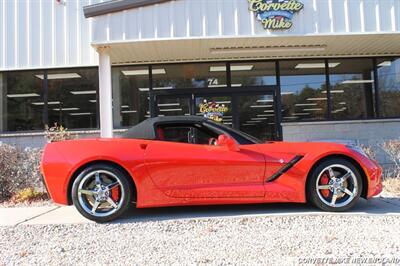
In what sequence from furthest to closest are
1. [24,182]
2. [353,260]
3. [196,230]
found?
[24,182] < [196,230] < [353,260]

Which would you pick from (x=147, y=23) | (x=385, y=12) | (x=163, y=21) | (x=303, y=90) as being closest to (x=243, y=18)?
(x=163, y=21)

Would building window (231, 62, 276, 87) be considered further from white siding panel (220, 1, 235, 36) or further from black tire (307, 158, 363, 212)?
black tire (307, 158, 363, 212)

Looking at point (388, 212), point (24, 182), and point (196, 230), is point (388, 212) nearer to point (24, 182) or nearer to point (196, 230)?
point (196, 230)

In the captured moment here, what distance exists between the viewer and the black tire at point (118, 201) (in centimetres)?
552

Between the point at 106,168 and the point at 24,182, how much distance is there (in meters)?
3.26

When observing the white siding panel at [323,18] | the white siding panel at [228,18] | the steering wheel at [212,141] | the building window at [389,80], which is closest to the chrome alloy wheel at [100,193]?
the steering wheel at [212,141]

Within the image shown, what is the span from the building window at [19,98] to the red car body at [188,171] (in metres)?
6.85

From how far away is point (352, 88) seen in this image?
40.3 feet

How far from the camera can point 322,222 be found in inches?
206

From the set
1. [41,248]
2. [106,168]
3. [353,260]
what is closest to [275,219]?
[353,260]

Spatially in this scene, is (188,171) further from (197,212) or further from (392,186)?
(392,186)

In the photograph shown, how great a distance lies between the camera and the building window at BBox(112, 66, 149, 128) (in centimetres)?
1198

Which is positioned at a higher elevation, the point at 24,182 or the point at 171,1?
the point at 171,1

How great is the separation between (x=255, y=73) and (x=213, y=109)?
1.44m
